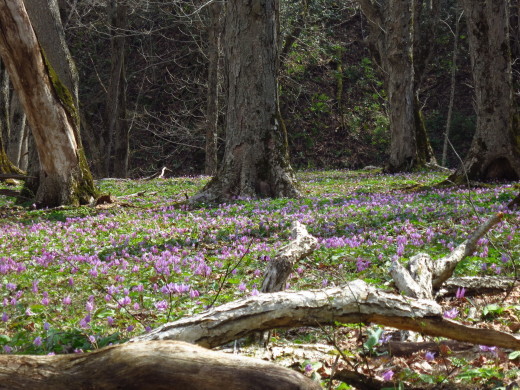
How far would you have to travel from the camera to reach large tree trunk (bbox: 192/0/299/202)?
41.6ft

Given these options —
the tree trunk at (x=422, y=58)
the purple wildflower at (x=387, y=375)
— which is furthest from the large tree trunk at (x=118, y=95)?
the purple wildflower at (x=387, y=375)

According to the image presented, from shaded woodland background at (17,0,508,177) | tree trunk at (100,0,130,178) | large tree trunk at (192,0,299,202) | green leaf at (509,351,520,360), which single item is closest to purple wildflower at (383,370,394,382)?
green leaf at (509,351,520,360)

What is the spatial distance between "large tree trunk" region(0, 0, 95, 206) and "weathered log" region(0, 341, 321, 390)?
33.5ft

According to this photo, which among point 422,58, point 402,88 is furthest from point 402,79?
point 422,58

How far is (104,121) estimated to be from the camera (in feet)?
108

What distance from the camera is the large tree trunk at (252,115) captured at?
12.7 meters

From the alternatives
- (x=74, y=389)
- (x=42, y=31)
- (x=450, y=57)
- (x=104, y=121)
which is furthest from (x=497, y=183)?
(x=104, y=121)

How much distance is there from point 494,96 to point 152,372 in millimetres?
12992

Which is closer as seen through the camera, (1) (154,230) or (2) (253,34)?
(1) (154,230)

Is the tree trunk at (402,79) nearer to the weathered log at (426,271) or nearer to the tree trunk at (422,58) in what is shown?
the tree trunk at (422,58)

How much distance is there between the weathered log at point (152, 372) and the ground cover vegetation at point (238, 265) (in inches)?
24.6

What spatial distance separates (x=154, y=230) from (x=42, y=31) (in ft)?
23.7

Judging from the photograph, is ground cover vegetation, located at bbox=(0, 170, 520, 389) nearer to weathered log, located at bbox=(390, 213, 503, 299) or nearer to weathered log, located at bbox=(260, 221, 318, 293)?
weathered log, located at bbox=(390, 213, 503, 299)

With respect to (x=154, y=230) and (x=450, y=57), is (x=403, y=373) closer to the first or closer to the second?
(x=154, y=230)
